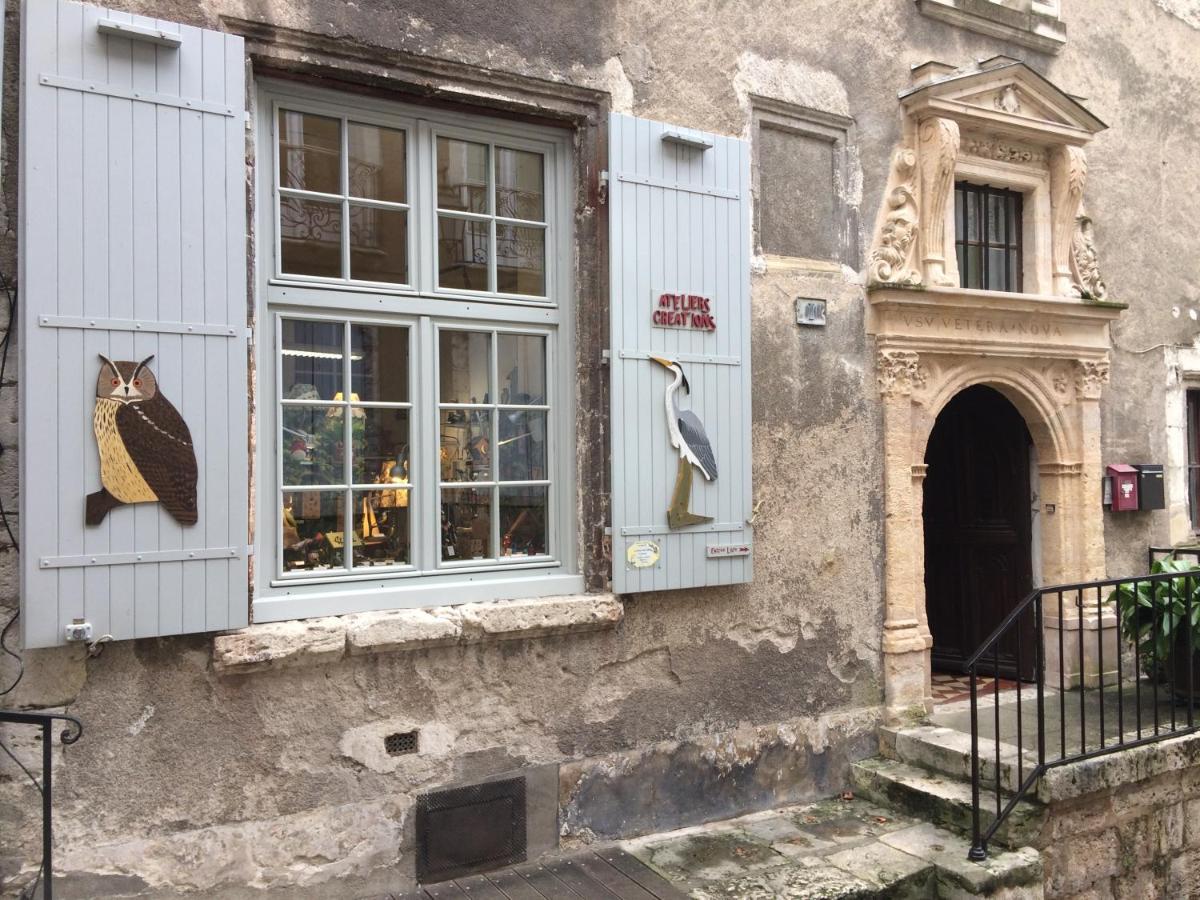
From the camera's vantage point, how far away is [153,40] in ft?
11.5

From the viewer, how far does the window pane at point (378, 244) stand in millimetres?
4219

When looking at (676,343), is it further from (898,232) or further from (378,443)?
(898,232)

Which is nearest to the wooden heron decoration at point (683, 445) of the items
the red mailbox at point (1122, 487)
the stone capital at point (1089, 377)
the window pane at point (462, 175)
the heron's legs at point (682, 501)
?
the heron's legs at point (682, 501)

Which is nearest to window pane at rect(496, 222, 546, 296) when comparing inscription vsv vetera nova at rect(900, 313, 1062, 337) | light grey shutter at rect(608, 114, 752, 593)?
light grey shutter at rect(608, 114, 752, 593)

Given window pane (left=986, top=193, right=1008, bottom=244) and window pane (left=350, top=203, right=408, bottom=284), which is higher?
window pane (left=986, top=193, right=1008, bottom=244)

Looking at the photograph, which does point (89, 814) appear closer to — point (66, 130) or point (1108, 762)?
point (66, 130)

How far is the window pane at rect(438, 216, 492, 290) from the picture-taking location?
4.41 metres

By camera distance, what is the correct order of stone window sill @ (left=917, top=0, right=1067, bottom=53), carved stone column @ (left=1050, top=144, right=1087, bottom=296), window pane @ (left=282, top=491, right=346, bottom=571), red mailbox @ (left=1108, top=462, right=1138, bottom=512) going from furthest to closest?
red mailbox @ (left=1108, top=462, right=1138, bottom=512) < carved stone column @ (left=1050, top=144, right=1087, bottom=296) < stone window sill @ (left=917, top=0, right=1067, bottom=53) < window pane @ (left=282, top=491, right=346, bottom=571)

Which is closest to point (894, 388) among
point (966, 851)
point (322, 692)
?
point (966, 851)

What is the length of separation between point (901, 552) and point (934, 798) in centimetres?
132

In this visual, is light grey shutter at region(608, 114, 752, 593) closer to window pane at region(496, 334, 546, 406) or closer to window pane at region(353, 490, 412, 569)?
window pane at region(496, 334, 546, 406)

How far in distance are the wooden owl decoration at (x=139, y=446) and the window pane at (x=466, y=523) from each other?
1142 millimetres

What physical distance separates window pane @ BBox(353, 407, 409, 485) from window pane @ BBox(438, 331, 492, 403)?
238 mm

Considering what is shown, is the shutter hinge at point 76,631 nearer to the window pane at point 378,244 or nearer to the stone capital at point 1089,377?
the window pane at point 378,244
